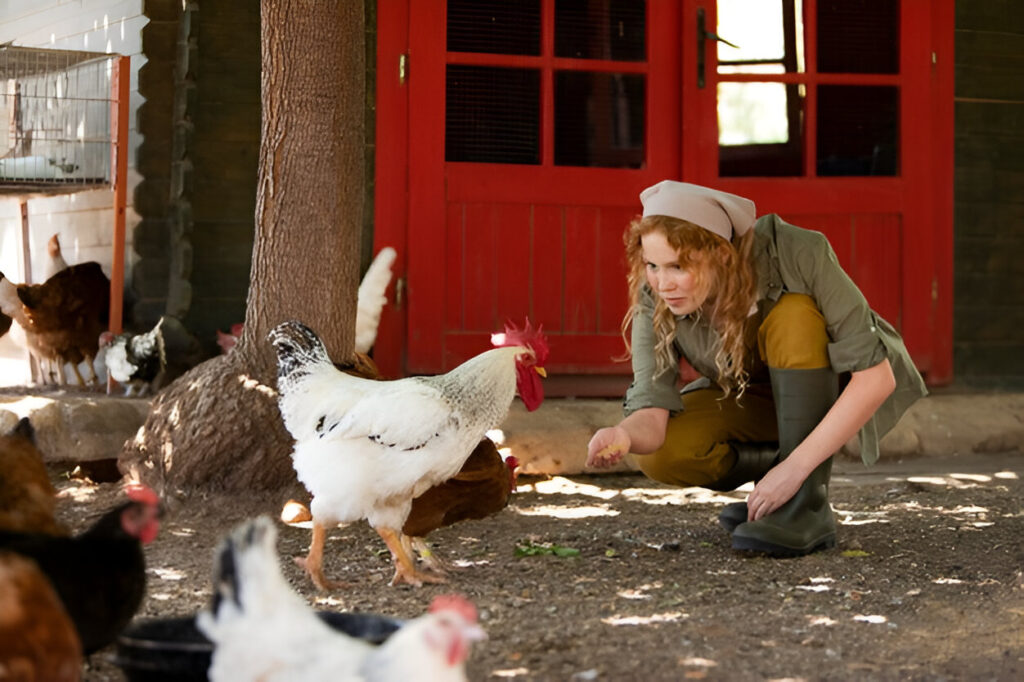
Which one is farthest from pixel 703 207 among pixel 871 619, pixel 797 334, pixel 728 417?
pixel 871 619

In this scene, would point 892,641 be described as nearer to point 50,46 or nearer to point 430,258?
point 430,258

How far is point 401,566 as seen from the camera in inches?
139

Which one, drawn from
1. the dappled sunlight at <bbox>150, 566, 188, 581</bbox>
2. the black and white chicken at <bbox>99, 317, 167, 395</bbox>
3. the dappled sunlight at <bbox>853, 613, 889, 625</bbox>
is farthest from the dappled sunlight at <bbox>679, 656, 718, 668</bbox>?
the black and white chicken at <bbox>99, 317, 167, 395</bbox>

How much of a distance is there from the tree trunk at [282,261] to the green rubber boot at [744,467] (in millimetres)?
1538

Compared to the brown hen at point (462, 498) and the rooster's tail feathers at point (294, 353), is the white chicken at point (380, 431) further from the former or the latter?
the brown hen at point (462, 498)

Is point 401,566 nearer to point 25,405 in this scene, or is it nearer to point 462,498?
point 462,498

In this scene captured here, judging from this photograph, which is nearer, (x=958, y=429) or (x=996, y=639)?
(x=996, y=639)

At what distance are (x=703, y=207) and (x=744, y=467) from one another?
1.01 metres

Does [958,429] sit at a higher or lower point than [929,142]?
lower

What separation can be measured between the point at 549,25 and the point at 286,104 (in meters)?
2.01

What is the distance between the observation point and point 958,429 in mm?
6148

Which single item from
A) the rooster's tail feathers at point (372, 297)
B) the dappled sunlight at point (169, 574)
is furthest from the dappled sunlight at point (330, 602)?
the rooster's tail feathers at point (372, 297)

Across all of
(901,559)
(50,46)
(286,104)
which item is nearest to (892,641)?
(901,559)

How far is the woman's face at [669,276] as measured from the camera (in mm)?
3525
